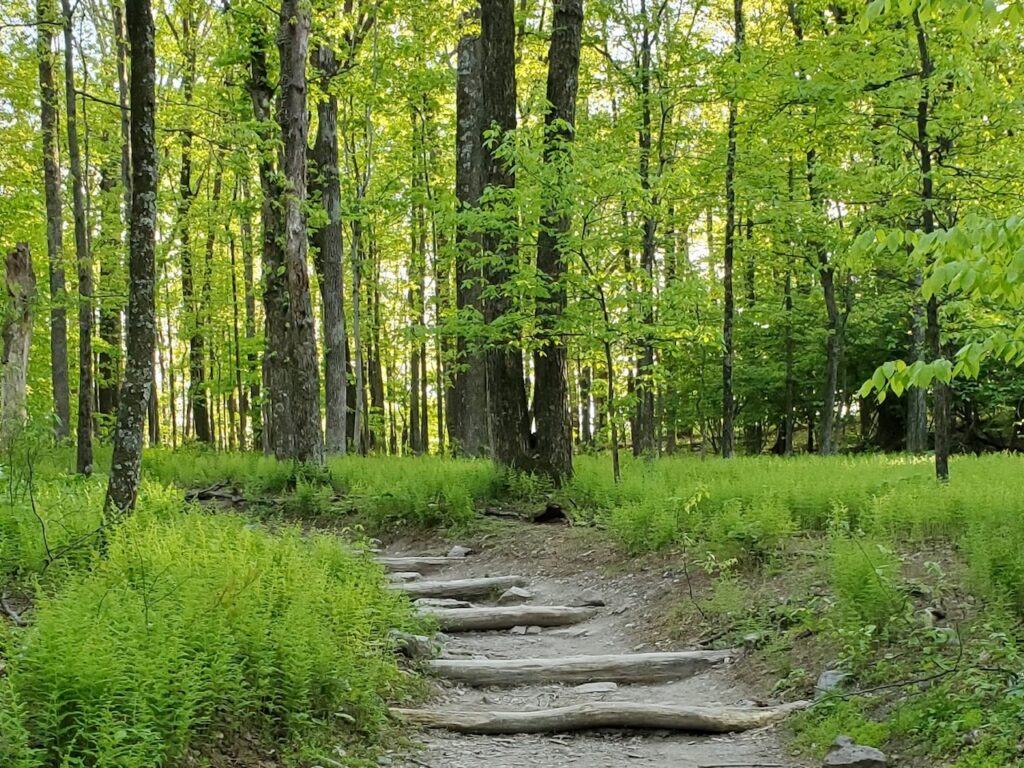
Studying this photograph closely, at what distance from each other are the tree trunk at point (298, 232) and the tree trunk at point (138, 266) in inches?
197

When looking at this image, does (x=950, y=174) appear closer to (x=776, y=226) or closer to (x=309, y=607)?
(x=309, y=607)

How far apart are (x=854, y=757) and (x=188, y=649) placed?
369 cm

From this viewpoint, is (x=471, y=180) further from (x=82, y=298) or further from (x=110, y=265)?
(x=110, y=265)

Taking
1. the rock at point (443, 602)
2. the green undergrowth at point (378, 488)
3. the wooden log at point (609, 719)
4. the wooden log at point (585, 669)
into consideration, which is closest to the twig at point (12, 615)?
the wooden log at point (609, 719)

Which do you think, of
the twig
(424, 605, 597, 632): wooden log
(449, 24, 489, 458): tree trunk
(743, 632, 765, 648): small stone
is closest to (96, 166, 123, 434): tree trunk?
(449, 24, 489, 458): tree trunk

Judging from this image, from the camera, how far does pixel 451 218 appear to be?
10766 millimetres

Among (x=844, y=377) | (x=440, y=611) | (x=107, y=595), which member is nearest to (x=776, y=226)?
→ (x=844, y=377)

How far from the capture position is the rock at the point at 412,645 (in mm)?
6379

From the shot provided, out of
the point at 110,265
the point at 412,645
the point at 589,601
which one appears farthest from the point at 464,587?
the point at 110,265

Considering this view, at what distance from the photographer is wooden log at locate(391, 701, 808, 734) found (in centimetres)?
545

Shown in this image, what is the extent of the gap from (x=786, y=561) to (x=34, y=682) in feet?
20.0

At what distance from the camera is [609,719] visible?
552cm

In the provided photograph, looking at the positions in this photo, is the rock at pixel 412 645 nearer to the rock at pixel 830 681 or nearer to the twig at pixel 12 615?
the twig at pixel 12 615

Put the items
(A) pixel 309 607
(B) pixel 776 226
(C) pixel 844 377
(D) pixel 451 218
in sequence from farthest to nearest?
(C) pixel 844 377, (B) pixel 776 226, (D) pixel 451 218, (A) pixel 309 607
